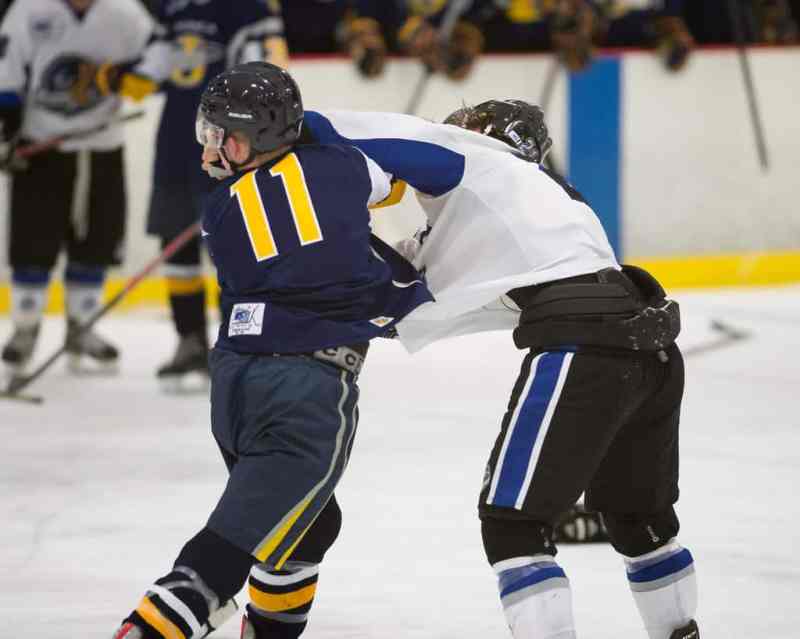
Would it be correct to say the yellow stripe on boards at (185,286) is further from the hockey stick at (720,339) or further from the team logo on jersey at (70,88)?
the hockey stick at (720,339)

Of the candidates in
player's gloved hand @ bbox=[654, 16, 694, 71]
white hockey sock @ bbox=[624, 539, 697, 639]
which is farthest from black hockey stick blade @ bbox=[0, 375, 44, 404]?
player's gloved hand @ bbox=[654, 16, 694, 71]

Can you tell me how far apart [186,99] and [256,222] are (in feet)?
9.44

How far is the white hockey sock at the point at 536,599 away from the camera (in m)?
2.31

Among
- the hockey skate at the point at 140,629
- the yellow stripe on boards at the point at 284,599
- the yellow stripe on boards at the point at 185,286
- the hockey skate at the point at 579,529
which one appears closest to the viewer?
the hockey skate at the point at 140,629

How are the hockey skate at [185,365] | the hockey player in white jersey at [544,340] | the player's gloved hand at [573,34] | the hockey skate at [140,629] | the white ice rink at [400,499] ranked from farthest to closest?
the player's gloved hand at [573,34], the hockey skate at [185,365], the white ice rink at [400,499], the hockey player in white jersey at [544,340], the hockey skate at [140,629]

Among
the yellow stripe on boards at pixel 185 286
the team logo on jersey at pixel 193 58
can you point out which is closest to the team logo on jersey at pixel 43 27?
the team logo on jersey at pixel 193 58

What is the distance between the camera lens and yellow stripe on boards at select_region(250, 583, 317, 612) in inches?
101

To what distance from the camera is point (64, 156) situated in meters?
5.42

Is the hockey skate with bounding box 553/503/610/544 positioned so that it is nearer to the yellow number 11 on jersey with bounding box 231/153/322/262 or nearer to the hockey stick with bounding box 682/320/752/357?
the yellow number 11 on jersey with bounding box 231/153/322/262

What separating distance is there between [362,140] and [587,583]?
1002 millimetres

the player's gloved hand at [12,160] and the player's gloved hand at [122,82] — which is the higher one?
the player's gloved hand at [122,82]

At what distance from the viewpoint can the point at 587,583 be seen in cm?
315

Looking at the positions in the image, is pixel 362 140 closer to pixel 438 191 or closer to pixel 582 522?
pixel 438 191

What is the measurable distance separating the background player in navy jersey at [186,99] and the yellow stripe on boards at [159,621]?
2.87m
